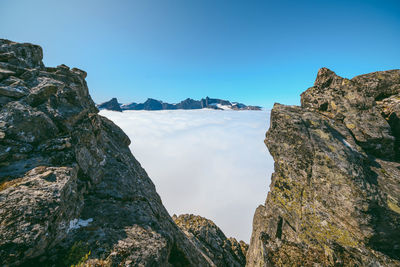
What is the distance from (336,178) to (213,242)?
53.0 feet

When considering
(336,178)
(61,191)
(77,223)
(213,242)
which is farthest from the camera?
(213,242)

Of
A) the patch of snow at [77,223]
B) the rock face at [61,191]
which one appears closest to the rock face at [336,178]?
the rock face at [61,191]

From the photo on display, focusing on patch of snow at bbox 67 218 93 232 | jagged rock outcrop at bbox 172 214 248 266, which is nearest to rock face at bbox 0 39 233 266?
patch of snow at bbox 67 218 93 232

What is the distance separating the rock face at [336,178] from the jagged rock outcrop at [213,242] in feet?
18.4

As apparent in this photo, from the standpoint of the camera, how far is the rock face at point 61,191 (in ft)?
20.0

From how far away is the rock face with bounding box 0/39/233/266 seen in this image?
6102mm

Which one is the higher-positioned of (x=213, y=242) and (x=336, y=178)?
(x=336, y=178)

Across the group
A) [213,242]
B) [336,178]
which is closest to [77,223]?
[213,242]

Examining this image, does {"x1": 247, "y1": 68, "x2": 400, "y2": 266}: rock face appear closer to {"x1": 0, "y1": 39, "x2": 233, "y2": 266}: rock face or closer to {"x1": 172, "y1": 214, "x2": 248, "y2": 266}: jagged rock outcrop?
{"x1": 172, "y1": 214, "x2": 248, "y2": 266}: jagged rock outcrop

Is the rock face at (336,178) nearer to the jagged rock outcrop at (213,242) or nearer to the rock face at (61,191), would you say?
the jagged rock outcrop at (213,242)

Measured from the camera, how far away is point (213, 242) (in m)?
20.1

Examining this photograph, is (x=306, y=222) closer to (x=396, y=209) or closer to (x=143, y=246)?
(x=396, y=209)

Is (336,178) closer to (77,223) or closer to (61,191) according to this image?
(77,223)

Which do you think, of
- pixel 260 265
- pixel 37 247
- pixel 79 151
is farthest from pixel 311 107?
pixel 37 247
